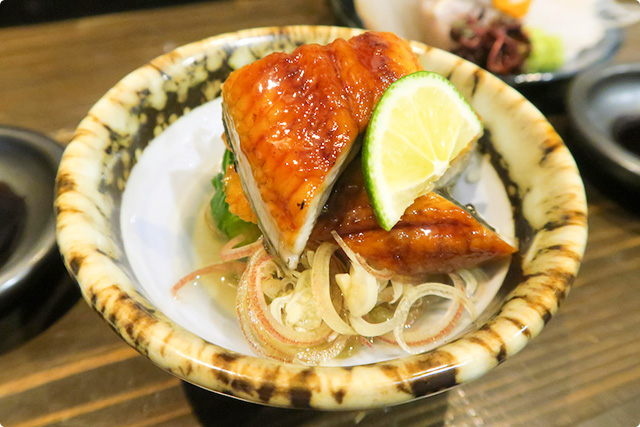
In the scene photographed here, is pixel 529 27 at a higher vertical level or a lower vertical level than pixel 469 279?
higher

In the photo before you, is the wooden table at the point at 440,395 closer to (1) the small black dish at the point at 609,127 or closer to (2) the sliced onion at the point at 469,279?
(1) the small black dish at the point at 609,127

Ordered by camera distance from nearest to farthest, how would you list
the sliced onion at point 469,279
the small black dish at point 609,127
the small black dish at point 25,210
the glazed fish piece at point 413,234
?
the glazed fish piece at point 413,234
the sliced onion at point 469,279
the small black dish at point 25,210
the small black dish at point 609,127

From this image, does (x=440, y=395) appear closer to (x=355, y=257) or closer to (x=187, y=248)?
(x=355, y=257)

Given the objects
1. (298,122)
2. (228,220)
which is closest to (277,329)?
(228,220)

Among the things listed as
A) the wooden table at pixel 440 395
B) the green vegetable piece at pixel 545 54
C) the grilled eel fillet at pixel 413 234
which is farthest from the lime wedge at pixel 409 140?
the green vegetable piece at pixel 545 54

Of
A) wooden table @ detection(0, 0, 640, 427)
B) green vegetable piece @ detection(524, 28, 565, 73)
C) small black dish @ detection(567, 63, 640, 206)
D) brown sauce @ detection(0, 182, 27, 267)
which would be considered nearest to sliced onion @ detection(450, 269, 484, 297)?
wooden table @ detection(0, 0, 640, 427)
